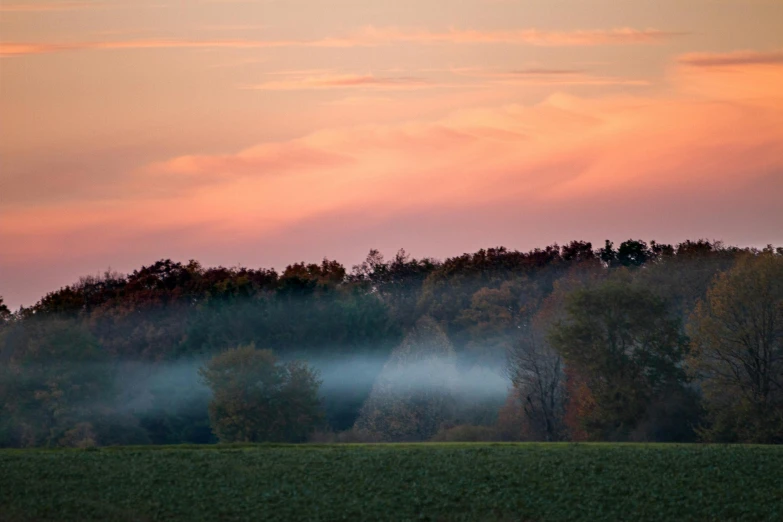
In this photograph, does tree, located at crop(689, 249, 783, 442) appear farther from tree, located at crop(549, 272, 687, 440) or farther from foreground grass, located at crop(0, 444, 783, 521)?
foreground grass, located at crop(0, 444, 783, 521)

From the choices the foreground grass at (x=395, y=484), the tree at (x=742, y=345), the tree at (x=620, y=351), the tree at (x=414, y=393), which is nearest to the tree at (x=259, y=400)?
the tree at (x=414, y=393)

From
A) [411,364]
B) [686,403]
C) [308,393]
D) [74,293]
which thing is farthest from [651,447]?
[74,293]

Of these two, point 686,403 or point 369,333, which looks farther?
point 369,333

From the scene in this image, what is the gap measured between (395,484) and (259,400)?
99.6 feet

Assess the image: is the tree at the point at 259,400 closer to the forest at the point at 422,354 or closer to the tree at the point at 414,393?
the forest at the point at 422,354

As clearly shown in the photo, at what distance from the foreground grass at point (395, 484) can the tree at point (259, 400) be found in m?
22.7

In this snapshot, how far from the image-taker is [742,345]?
197ft

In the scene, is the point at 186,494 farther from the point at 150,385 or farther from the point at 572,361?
the point at 150,385

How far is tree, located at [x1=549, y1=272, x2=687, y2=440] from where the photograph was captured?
205 feet

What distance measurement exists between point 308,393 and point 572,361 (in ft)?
54.1

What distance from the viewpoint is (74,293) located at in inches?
4225

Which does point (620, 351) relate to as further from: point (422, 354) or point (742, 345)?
point (422, 354)

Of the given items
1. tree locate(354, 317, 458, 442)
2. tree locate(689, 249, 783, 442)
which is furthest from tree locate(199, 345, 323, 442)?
tree locate(689, 249, 783, 442)

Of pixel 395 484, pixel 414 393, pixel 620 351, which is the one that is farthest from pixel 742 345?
pixel 395 484
